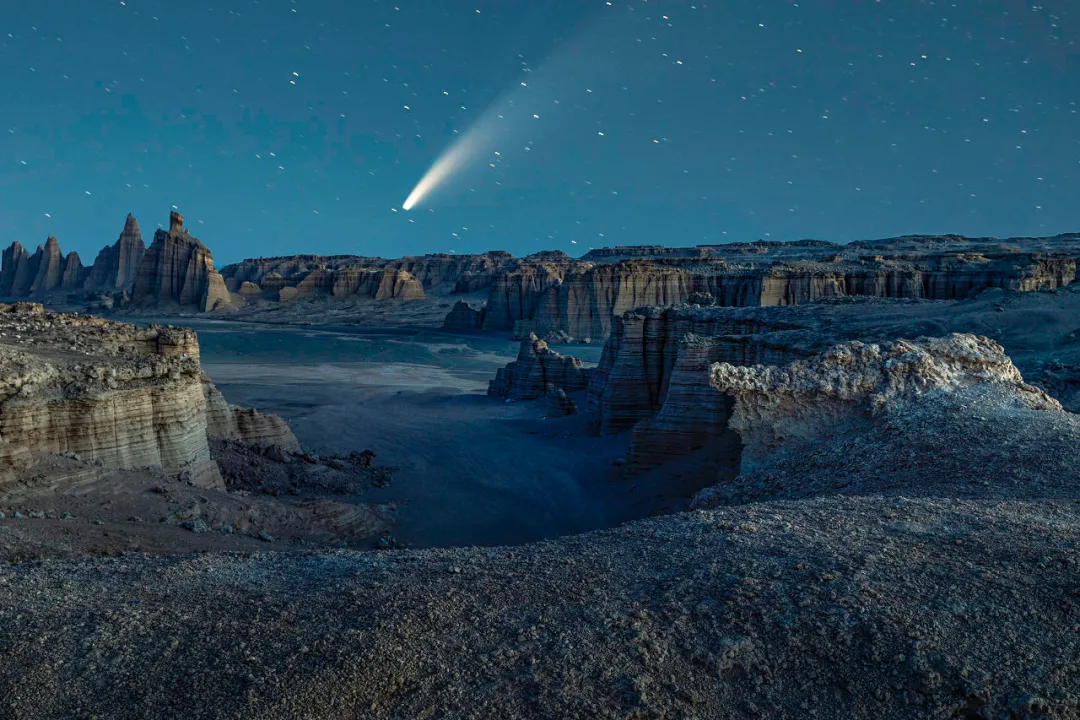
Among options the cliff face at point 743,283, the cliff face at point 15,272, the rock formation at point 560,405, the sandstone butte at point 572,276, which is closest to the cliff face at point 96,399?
the rock formation at point 560,405

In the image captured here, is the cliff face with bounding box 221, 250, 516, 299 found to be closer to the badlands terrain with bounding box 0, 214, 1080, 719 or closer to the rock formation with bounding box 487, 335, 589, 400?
the rock formation with bounding box 487, 335, 589, 400

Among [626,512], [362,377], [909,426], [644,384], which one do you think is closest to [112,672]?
[909,426]

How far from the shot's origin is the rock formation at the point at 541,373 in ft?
102

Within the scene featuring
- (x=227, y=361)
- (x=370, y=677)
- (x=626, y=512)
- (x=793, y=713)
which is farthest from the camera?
(x=227, y=361)

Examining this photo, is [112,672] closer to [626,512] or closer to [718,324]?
[626,512]

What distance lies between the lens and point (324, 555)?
5668 mm

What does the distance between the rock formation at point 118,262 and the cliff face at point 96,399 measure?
142m

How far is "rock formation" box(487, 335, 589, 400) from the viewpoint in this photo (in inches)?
1227

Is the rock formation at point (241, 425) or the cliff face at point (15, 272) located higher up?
the cliff face at point (15, 272)

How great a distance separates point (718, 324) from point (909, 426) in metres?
12.7

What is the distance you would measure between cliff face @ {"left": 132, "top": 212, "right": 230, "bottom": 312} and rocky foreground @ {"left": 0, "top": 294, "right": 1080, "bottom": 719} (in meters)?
111

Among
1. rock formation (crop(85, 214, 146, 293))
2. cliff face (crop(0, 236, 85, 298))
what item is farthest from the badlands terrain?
cliff face (crop(0, 236, 85, 298))

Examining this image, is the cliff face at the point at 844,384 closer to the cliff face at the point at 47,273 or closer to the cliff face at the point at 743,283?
the cliff face at the point at 743,283

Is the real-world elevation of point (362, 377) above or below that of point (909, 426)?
below
